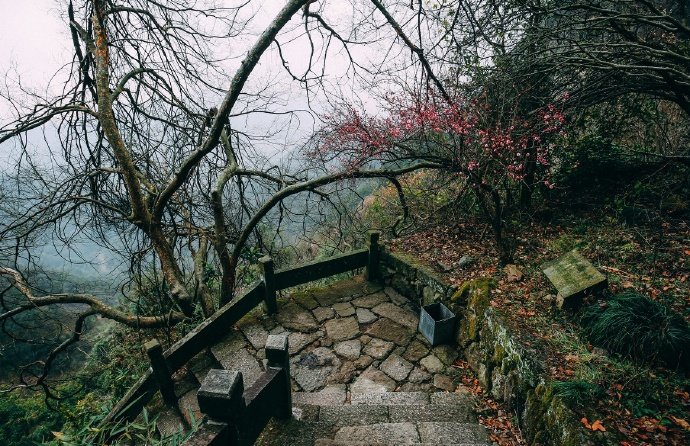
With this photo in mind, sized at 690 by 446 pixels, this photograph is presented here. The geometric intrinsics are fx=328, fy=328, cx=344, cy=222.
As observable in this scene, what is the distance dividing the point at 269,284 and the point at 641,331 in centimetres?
450

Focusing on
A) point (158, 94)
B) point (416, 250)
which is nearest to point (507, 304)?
point (416, 250)

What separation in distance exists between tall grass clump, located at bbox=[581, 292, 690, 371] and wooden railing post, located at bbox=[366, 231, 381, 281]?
10.7 ft

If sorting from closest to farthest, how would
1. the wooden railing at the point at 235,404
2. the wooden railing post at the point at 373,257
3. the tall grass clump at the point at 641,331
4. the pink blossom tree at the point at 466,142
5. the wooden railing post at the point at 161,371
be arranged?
the wooden railing at the point at 235,404
the tall grass clump at the point at 641,331
the wooden railing post at the point at 161,371
the pink blossom tree at the point at 466,142
the wooden railing post at the point at 373,257

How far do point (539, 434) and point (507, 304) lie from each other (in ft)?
4.87

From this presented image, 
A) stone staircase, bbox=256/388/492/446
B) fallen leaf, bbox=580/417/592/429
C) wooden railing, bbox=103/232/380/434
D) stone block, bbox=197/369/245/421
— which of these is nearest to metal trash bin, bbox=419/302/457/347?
stone staircase, bbox=256/388/492/446

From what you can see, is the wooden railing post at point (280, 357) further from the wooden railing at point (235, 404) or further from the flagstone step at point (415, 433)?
the flagstone step at point (415, 433)

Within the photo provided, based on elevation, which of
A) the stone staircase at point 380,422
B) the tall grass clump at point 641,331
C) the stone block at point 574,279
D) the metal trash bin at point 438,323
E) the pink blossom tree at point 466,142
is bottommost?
the stone staircase at point 380,422

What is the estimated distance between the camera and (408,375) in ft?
14.2

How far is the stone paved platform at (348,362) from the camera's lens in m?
3.61

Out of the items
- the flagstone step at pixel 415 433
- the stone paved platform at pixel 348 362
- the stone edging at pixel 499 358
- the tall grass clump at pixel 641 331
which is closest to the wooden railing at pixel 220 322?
the stone paved platform at pixel 348 362

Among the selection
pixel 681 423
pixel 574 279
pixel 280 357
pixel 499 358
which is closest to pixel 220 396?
pixel 280 357

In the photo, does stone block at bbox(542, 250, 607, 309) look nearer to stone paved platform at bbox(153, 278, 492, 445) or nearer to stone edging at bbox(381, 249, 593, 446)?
stone edging at bbox(381, 249, 593, 446)

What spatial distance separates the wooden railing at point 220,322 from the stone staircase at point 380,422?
1.49 metres

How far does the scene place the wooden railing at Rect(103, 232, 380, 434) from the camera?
3.76m
